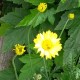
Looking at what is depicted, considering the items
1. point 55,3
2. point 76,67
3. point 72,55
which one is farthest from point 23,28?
point 76,67

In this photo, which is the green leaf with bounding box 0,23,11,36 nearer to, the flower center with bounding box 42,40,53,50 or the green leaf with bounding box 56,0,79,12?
the green leaf with bounding box 56,0,79,12

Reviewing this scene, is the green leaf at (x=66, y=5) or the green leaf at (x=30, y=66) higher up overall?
the green leaf at (x=66, y=5)

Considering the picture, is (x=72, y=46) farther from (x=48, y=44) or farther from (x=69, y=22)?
(x=48, y=44)

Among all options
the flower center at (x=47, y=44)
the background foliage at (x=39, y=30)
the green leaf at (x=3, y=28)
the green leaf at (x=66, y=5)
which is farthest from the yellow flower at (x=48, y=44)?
the green leaf at (x=3, y=28)

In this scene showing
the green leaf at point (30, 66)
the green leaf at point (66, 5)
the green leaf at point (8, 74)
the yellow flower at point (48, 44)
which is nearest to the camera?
the yellow flower at point (48, 44)

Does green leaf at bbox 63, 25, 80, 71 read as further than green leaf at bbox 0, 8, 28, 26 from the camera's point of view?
No

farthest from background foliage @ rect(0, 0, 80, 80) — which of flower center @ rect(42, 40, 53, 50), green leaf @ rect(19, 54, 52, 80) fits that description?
flower center @ rect(42, 40, 53, 50)

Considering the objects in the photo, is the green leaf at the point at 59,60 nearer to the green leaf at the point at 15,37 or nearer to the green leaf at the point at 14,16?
the green leaf at the point at 15,37

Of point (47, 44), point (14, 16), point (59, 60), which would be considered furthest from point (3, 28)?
point (47, 44)
